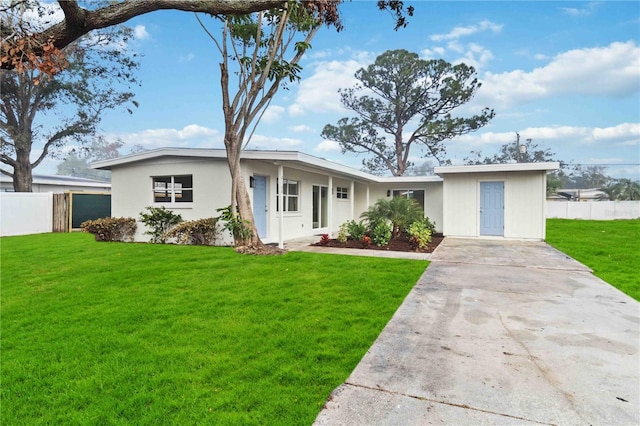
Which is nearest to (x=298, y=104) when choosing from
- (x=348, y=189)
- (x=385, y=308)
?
(x=348, y=189)

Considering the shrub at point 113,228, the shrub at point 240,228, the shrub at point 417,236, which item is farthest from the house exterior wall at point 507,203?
the shrub at point 113,228

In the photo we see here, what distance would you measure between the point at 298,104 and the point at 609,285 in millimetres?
18472

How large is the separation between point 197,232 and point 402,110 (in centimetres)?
1872

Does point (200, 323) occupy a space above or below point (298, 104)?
below

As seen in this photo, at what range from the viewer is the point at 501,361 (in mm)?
3000

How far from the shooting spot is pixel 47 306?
4543mm

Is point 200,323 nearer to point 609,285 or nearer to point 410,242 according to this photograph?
point 609,285

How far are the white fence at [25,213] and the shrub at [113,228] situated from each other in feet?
13.2

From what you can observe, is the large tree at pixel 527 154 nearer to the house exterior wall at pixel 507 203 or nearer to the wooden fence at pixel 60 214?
the house exterior wall at pixel 507 203

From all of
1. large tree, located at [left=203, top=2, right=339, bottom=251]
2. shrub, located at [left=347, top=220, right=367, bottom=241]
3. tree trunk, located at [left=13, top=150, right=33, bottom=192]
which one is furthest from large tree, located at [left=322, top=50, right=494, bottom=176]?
tree trunk, located at [left=13, top=150, right=33, bottom=192]

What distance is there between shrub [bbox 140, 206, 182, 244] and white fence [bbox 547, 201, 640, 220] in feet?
72.3

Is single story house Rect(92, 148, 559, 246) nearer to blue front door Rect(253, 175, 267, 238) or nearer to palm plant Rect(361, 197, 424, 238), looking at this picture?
blue front door Rect(253, 175, 267, 238)

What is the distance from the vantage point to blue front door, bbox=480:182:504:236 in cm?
1221

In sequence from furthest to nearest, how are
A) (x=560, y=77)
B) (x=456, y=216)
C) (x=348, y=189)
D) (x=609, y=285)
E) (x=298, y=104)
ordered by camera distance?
(x=298, y=104) → (x=560, y=77) → (x=348, y=189) → (x=456, y=216) → (x=609, y=285)
